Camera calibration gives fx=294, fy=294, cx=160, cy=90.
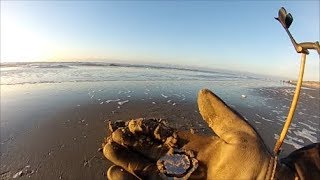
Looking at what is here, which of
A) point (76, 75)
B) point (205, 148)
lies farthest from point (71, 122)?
point (76, 75)

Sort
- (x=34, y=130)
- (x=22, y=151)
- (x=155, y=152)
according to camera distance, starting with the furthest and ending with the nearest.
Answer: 1. (x=34, y=130)
2. (x=22, y=151)
3. (x=155, y=152)

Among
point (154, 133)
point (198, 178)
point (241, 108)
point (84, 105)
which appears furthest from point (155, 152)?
point (241, 108)

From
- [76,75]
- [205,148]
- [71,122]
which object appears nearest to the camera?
[205,148]

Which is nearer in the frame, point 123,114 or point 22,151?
point 22,151

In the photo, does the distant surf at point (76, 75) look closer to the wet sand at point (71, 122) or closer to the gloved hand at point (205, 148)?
the wet sand at point (71, 122)

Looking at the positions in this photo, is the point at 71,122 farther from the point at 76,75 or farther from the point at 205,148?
the point at 76,75

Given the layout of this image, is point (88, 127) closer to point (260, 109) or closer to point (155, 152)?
point (155, 152)

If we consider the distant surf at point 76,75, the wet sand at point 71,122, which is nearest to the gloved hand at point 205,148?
the wet sand at point 71,122
